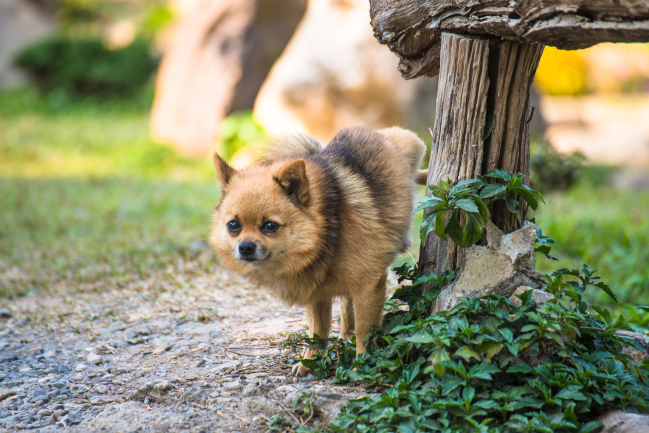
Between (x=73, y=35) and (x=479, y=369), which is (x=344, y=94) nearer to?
(x=479, y=369)

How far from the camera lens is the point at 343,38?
10.3 m

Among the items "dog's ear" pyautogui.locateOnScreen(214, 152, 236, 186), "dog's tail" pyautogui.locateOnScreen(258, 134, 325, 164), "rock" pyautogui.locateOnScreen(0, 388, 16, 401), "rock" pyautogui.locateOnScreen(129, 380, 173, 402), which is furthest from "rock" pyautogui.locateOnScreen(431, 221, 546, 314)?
"rock" pyautogui.locateOnScreen(0, 388, 16, 401)

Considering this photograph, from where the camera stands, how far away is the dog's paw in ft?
11.3

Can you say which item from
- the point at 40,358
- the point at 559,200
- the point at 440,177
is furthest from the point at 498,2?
the point at 559,200

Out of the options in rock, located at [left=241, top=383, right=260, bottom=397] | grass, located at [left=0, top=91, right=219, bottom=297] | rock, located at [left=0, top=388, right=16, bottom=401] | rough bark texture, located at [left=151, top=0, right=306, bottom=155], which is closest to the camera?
rock, located at [left=241, top=383, right=260, bottom=397]

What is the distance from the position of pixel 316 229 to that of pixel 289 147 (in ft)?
3.36

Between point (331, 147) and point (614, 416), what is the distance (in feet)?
7.91

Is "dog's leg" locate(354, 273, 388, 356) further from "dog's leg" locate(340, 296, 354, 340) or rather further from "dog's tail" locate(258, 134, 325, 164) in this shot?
"dog's tail" locate(258, 134, 325, 164)

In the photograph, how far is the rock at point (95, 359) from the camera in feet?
13.1

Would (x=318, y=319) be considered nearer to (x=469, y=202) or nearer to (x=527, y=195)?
(x=469, y=202)

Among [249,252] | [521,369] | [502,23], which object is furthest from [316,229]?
[502,23]

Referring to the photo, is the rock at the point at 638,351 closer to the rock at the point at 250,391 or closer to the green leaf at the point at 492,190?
the green leaf at the point at 492,190

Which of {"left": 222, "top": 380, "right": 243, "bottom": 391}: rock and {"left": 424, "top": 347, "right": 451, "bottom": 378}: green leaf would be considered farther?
{"left": 222, "top": 380, "right": 243, "bottom": 391}: rock

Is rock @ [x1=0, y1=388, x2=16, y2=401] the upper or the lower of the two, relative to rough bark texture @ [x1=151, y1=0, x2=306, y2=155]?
lower
